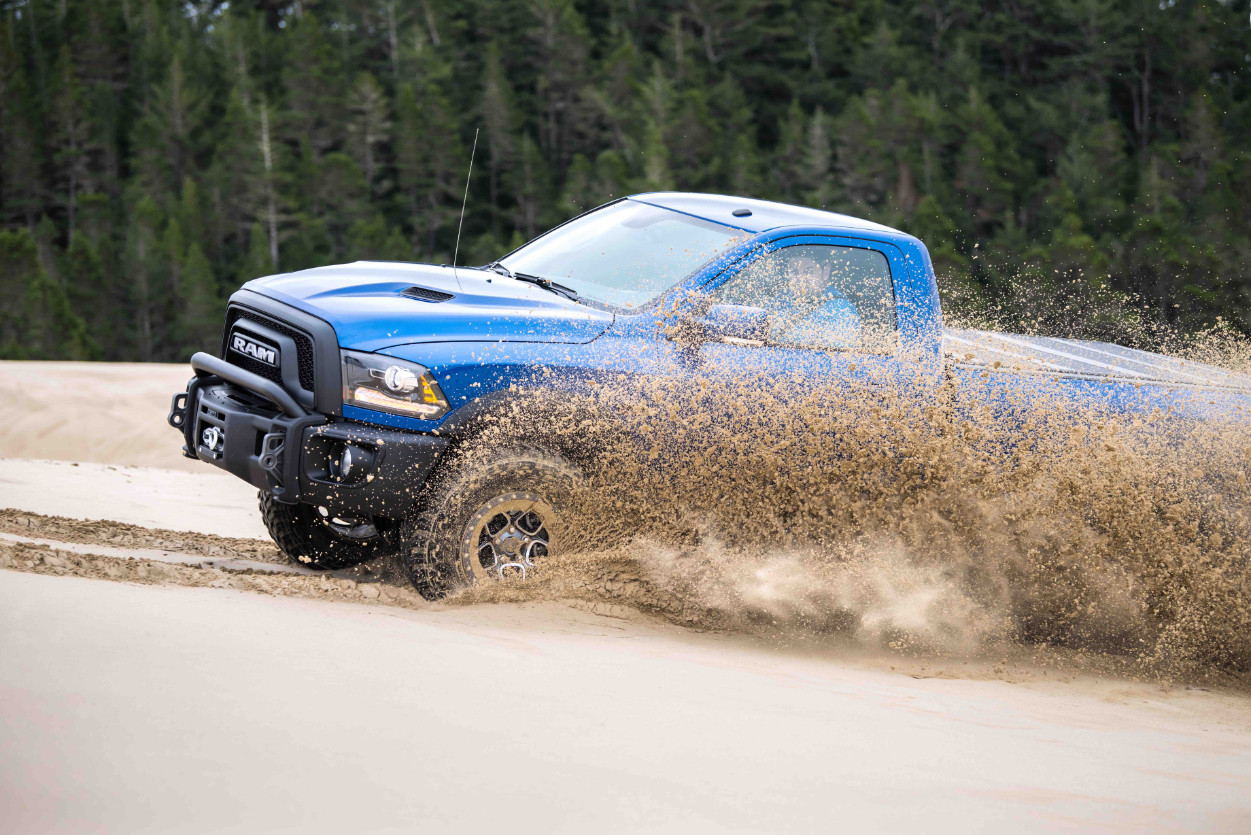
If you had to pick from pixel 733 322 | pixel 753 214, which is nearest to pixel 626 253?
pixel 753 214

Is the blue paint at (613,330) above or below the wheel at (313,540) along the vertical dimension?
above

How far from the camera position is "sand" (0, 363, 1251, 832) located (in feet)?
9.39

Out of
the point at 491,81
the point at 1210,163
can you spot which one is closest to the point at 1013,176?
the point at 1210,163

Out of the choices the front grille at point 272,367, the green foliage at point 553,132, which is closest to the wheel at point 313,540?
the front grille at point 272,367

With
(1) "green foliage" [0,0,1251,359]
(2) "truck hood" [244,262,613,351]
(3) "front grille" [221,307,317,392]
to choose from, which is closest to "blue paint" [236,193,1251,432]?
(2) "truck hood" [244,262,613,351]

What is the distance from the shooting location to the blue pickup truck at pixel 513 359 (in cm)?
472

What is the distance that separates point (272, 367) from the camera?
4.95 m

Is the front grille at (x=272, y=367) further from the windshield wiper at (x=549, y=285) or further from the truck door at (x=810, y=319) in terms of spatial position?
the truck door at (x=810, y=319)

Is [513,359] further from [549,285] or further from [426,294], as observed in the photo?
[549,285]

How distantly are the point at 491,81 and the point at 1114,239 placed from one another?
25.4m

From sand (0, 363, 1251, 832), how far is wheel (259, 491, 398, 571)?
25.5 inches

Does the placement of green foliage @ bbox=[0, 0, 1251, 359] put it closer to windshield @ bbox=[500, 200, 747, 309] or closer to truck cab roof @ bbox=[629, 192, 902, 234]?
truck cab roof @ bbox=[629, 192, 902, 234]

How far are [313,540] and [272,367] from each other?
1359 millimetres

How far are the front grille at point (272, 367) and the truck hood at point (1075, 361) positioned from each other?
2.89 metres
